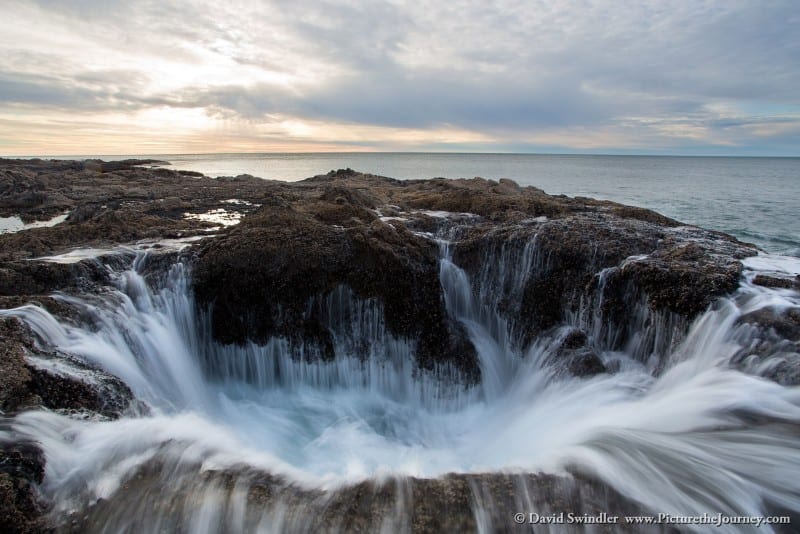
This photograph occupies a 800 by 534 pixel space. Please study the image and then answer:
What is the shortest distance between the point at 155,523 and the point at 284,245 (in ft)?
21.8

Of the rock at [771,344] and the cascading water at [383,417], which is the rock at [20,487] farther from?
the rock at [771,344]

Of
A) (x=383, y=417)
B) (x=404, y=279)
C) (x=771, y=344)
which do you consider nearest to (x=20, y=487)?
(x=383, y=417)

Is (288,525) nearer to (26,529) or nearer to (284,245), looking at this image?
(26,529)

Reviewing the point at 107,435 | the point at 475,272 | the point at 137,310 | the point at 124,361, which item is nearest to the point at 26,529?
the point at 107,435

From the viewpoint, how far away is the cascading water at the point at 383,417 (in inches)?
185

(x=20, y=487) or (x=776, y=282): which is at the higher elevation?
(x=776, y=282)

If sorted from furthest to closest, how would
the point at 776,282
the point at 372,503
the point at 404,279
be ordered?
1. the point at 404,279
2. the point at 776,282
3. the point at 372,503

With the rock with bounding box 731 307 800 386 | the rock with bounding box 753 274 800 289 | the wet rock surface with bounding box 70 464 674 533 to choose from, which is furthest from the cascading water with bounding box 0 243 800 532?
the rock with bounding box 753 274 800 289

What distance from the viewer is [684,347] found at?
7383 millimetres

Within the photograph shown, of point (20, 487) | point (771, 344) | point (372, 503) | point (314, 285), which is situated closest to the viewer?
point (20, 487)

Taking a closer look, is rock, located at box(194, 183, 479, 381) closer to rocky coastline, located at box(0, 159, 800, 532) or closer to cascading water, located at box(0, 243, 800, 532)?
rocky coastline, located at box(0, 159, 800, 532)

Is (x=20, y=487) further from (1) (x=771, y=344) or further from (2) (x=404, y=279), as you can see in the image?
(1) (x=771, y=344)

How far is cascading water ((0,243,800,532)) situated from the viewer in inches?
185

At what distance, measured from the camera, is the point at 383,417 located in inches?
356
